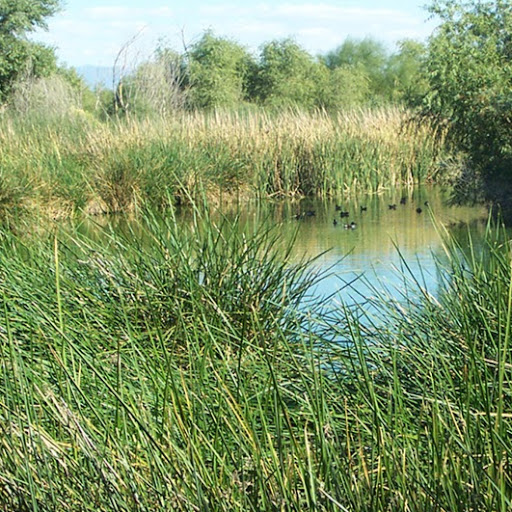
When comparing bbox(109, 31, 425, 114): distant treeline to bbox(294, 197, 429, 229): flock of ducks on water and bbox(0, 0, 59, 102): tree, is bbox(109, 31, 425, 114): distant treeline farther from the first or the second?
bbox(294, 197, 429, 229): flock of ducks on water

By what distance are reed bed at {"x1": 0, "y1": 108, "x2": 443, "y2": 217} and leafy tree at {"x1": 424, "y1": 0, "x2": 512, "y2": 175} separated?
1027mm

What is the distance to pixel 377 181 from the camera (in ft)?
52.7

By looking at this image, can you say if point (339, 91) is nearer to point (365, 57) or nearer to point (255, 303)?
point (365, 57)

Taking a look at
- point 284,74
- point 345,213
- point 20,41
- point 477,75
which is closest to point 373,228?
point 345,213

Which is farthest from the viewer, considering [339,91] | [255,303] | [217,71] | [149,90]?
[217,71]

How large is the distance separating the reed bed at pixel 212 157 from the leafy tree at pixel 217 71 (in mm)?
17360

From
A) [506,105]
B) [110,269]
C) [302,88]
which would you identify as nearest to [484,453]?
[110,269]

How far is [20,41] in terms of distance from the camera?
89.0 feet

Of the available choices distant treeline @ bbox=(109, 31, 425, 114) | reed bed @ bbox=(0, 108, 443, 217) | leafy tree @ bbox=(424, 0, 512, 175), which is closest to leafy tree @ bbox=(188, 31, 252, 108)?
distant treeline @ bbox=(109, 31, 425, 114)

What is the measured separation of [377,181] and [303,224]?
16.3ft

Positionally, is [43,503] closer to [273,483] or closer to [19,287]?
[273,483]

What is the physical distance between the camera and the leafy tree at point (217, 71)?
116ft

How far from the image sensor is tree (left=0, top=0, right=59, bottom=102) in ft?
85.5

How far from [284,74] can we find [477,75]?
27084mm
